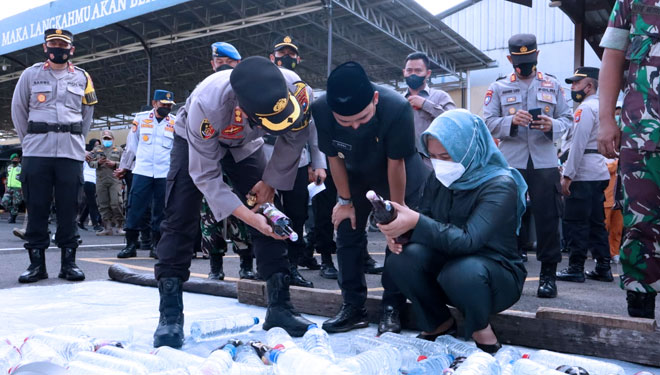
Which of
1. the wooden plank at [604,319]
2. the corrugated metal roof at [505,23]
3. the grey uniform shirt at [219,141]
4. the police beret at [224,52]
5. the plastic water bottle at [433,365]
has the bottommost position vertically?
the plastic water bottle at [433,365]

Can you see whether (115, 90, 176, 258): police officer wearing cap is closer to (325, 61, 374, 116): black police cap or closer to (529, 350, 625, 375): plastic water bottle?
(325, 61, 374, 116): black police cap

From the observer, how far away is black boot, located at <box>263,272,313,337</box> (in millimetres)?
2973

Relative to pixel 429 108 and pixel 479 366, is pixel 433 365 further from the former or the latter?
pixel 429 108

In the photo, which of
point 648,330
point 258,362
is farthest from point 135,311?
point 648,330

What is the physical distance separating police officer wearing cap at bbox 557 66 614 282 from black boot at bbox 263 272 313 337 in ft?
10.8

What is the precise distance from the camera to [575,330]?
261cm

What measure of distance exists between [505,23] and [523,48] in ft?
58.7

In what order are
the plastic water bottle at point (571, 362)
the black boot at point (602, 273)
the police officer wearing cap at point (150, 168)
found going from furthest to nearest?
the police officer wearing cap at point (150, 168), the black boot at point (602, 273), the plastic water bottle at point (571, 362)

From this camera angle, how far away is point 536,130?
4281 millimetres

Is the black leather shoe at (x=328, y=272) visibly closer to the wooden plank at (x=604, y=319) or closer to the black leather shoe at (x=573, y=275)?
the black leather shoe at (x=573, y=275)

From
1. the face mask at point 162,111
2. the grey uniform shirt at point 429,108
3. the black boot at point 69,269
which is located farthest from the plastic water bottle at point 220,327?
the face mask at point 162,111

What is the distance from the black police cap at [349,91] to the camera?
2668mm

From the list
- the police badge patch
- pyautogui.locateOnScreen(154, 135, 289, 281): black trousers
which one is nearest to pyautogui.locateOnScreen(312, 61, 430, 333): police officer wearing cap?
pyautogui.locateOnScreen(154, 135, 289, 281): black trousers

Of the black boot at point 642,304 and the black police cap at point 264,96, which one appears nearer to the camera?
the black police cap at point 264,96
